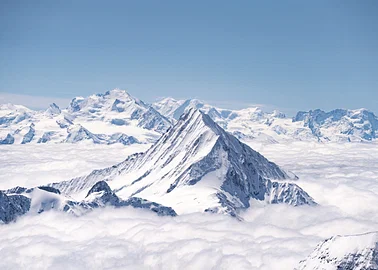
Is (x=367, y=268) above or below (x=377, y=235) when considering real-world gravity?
below

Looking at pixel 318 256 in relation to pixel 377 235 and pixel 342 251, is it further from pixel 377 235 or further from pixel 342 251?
pixel 377 235

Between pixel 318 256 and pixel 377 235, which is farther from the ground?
pixel 377 235

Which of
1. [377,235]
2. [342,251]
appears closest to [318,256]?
[342,251]

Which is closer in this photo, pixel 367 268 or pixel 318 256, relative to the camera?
pixel 367 268
